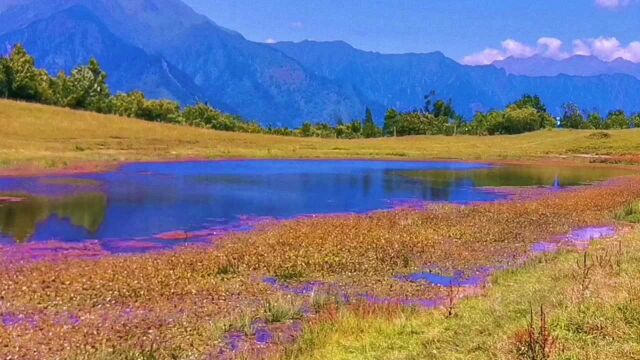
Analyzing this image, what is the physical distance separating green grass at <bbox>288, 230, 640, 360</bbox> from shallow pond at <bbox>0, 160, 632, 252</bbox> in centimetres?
1459

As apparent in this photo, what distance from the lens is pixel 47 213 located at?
34.0 meters

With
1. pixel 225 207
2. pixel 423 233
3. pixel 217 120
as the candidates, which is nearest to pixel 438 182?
pixel 225 207

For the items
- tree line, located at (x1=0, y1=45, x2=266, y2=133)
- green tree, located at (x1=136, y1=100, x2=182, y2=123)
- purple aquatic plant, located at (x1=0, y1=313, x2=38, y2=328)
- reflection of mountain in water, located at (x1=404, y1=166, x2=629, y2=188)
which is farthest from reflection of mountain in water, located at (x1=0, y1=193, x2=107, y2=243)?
Answer: green tree, located at (x1=136, y1=100, x2=182, y2=123)

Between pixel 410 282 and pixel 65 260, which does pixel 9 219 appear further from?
pixel 410 282

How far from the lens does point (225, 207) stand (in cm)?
3856

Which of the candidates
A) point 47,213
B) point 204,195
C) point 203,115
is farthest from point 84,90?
point 47,213

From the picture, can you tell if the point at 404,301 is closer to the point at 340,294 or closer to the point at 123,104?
the point at 340,294

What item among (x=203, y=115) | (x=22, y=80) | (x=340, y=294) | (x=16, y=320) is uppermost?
(x=22, y=80)

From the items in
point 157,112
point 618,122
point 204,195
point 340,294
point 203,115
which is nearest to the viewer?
point 340,294

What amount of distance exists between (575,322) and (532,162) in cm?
8877

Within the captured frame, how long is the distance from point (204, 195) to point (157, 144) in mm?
60112

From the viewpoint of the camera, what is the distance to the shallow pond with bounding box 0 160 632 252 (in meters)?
30.0

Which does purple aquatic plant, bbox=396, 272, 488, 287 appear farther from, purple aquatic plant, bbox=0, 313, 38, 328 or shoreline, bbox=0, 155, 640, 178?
shoreline, bbox=0, 155, 640, 178

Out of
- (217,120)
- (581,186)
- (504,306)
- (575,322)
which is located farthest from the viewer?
(217,120)
